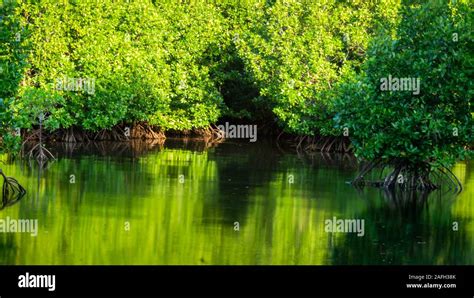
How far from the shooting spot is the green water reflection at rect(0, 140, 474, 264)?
17016 millimetres

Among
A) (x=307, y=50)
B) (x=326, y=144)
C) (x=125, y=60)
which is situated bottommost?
(x=326, y=144)

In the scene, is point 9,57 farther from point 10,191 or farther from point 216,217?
point 216,217

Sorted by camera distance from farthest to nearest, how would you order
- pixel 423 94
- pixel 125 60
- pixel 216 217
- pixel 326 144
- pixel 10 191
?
pixel 125 60, pixel 326 144, pixel 423 94, pixel 10 191, pixel 216 217

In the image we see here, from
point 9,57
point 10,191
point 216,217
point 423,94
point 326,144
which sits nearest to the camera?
point 216,217

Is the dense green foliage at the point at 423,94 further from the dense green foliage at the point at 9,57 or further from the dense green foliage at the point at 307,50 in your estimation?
the dense green foliage at the point at 307,50

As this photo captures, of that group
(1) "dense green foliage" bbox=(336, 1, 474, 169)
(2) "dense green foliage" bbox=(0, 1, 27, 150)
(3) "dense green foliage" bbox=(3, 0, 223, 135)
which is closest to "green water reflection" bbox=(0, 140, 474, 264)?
(1) "dense green foliage" bbox=(336, 1, 474, 169)

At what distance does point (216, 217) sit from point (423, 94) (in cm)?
782

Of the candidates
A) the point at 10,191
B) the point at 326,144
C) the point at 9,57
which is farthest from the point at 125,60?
Answer: the point at 9,57

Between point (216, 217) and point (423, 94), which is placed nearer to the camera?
point (216, 217)

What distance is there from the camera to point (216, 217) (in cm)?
2138

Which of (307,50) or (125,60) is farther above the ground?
(307,50)

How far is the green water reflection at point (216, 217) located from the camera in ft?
55.8

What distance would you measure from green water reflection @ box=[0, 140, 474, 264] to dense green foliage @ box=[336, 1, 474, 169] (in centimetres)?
133

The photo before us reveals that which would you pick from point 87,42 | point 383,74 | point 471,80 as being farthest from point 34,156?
point 471,80
